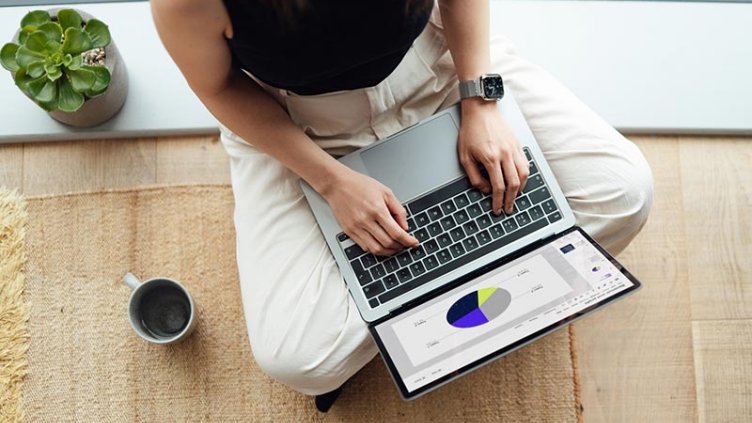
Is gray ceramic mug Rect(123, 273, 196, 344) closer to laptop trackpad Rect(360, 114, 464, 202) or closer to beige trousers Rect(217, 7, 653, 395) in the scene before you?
beige trousers Rect(217, 7, 653, 395)

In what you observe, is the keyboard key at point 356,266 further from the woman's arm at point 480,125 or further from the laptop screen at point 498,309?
the woman's arm at point 480,125

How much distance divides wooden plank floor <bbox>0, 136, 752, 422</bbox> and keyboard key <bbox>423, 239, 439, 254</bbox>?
49cm

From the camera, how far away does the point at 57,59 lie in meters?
1.17

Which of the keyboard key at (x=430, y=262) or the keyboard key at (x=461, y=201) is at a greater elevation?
the keyboard key at (x=461, y=201)

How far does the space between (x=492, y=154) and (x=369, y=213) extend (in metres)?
0.20

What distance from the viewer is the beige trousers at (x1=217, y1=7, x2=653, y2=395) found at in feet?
3.32

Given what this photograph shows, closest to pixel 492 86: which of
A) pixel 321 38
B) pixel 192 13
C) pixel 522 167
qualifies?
pixel 522 167

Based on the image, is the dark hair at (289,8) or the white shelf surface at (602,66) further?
the white shelf surface at (602,66)

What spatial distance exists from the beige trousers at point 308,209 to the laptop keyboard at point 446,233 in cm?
5

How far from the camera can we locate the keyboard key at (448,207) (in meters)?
1.01

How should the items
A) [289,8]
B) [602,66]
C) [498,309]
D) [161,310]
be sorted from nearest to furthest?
[289,8] → [498,309] → [161,310] → [602,66]

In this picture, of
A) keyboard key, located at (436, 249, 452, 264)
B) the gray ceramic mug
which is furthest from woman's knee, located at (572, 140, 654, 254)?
the gray ceramic mug

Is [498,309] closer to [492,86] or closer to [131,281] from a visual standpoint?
[492,86]

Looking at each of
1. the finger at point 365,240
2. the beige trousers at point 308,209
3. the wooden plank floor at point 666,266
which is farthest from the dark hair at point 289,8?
the wooden plank floor at point 666,266
